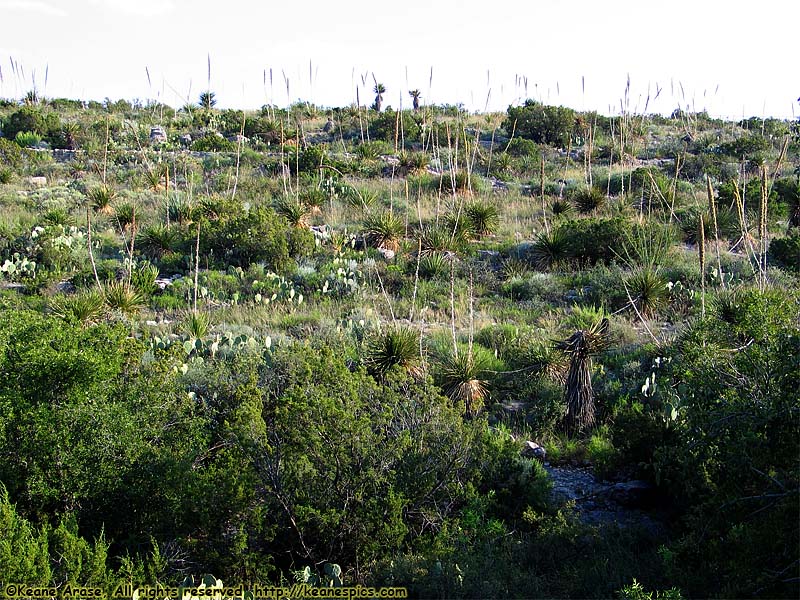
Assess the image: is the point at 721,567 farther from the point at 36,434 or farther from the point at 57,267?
the point at 57,267

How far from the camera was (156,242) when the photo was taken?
46.9 feet

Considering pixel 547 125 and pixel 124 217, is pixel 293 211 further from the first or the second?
pixel 547 125

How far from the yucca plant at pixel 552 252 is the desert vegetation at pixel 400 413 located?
0.05 meters

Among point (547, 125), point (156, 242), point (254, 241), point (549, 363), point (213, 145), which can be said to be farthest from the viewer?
point (547, 125)

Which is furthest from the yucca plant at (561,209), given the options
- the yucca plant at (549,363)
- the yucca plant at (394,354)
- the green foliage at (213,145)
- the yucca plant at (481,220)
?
the green foliage at (213,145)

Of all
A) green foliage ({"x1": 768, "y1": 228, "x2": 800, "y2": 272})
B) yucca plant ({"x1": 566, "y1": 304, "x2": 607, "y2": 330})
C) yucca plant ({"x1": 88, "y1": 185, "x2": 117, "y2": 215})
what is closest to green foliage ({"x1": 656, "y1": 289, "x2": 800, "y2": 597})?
yucca plant ({"x1": 566, "y1": 304, "x2": 607, "y2": 330})

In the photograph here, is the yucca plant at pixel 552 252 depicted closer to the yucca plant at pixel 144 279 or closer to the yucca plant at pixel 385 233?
the yucca plant at pixel 385 233

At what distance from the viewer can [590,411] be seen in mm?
7824

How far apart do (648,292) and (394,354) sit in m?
4.89

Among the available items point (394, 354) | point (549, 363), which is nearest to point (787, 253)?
point (549, 363)

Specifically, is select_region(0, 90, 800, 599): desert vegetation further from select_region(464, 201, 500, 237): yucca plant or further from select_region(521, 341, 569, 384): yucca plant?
select_region(464, 201, 500, 237): yucca plant

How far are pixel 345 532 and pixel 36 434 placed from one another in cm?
250

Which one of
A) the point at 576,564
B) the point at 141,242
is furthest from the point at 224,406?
the point at 141,242

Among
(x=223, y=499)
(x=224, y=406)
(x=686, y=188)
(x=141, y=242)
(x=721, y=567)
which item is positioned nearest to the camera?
(x=721, y=567)
